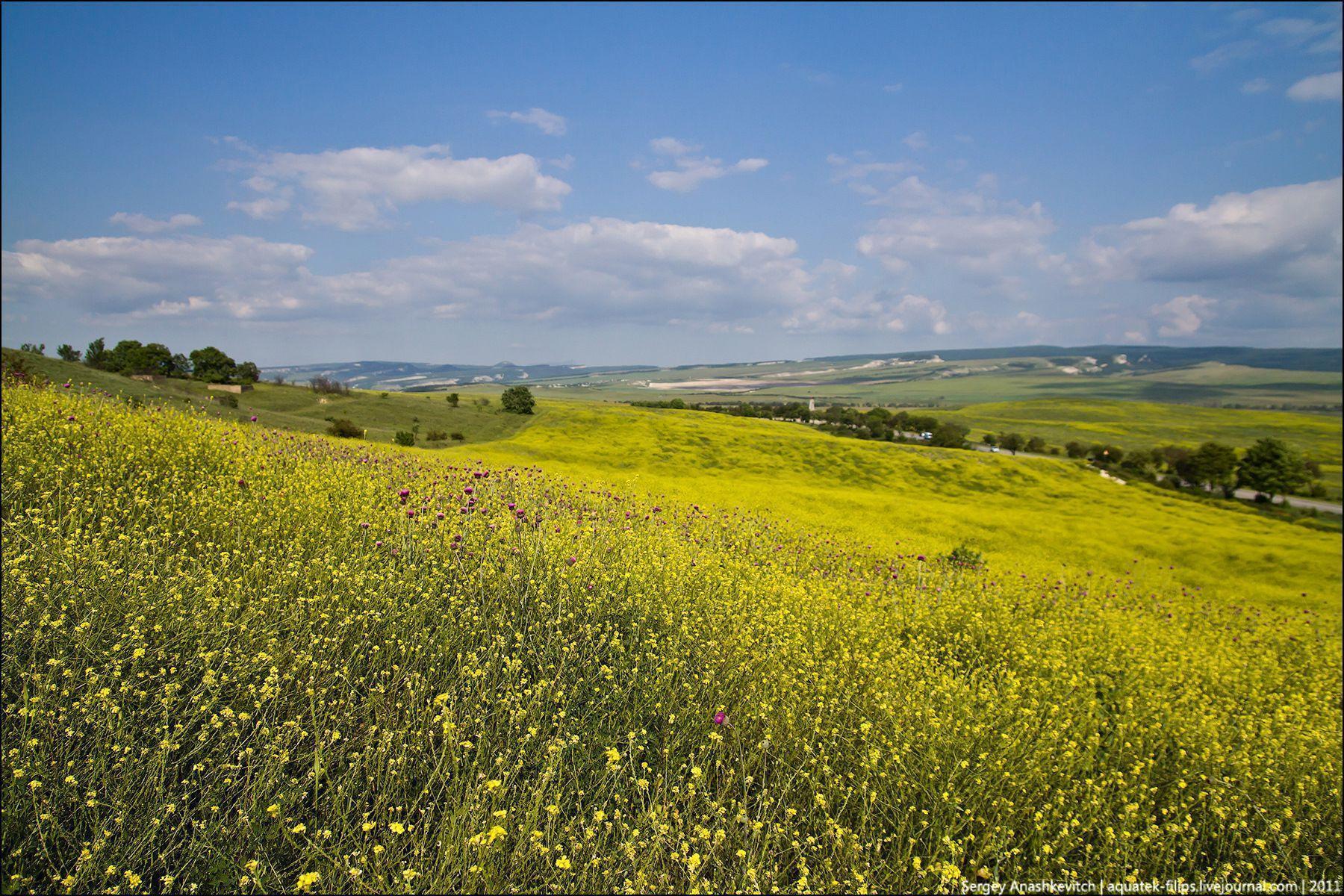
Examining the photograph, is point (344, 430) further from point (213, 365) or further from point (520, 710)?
point (520, 710)

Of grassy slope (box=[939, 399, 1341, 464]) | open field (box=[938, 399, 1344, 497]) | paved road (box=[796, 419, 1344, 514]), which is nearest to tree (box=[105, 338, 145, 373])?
paved road (box=[796, 419, 1344, 514])

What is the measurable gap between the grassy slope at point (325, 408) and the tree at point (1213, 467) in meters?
76.0

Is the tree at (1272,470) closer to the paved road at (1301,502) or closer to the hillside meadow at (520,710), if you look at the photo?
the paved road at (1301,502)

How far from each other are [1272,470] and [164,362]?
107 m

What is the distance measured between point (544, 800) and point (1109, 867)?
4329 mm

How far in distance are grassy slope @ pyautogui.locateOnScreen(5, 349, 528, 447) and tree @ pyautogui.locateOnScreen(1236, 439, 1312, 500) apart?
80.8 m

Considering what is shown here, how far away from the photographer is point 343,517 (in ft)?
23.8

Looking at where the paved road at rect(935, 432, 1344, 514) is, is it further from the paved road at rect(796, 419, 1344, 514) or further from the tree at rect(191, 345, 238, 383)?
the tree at rect(191, 345, 238, 383)

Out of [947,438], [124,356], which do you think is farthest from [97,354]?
[947,438]

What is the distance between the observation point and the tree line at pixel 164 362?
1569 inches

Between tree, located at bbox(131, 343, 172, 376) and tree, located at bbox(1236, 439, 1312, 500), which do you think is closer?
tree, located at bbox(131, 343, 172, 376)

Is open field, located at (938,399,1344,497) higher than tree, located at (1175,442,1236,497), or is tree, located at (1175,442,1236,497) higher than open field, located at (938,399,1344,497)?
open field, located at (938,399,1344,497)

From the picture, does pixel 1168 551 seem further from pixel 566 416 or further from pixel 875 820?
pixel 566 416

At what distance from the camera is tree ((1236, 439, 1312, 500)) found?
6688 cm
